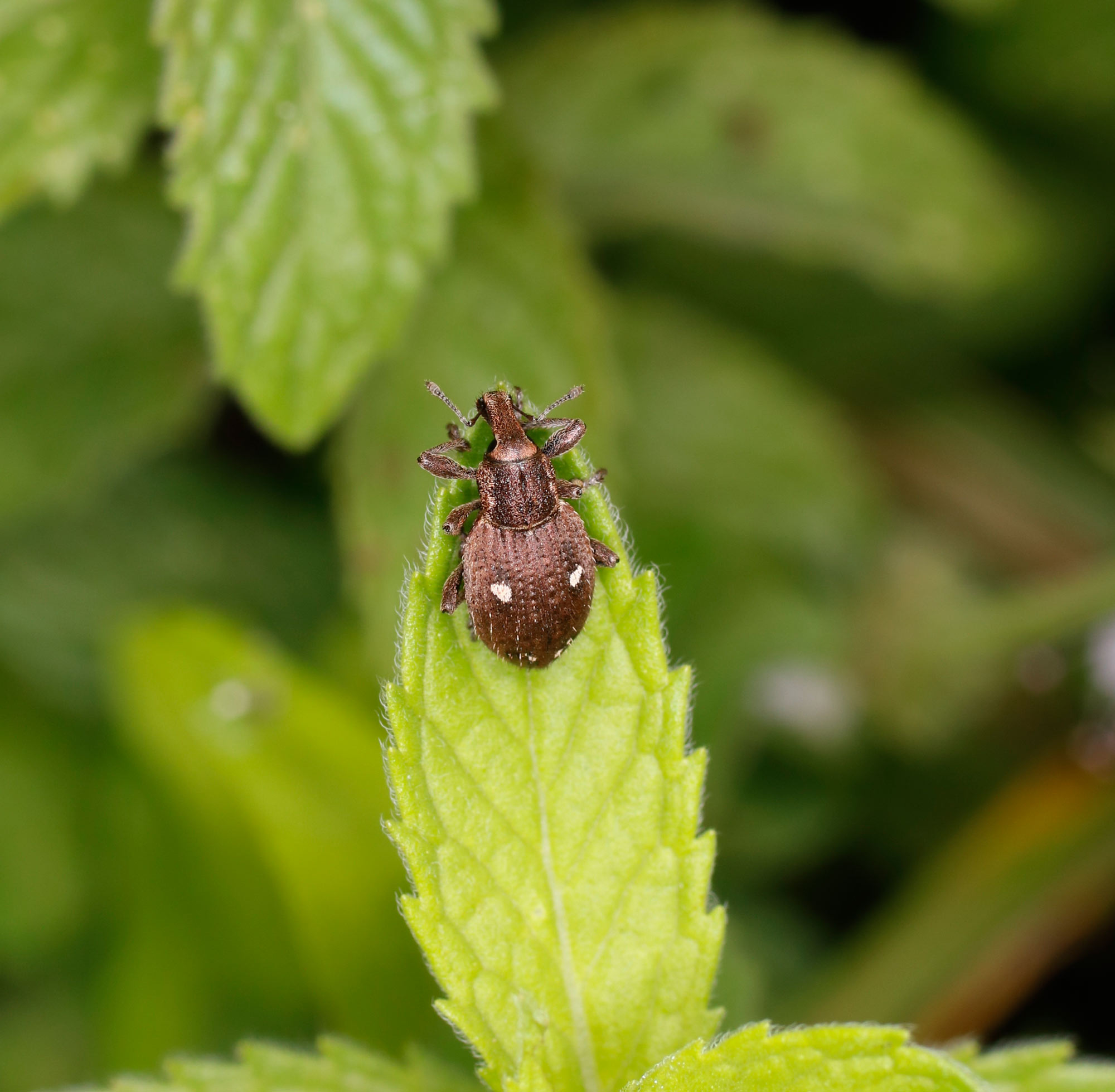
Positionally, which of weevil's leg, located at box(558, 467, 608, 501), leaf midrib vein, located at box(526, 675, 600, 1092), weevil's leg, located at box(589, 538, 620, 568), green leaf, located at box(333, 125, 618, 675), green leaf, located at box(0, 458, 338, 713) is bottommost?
leaf midrib vein, located at box(526, 675, 600, 1092)

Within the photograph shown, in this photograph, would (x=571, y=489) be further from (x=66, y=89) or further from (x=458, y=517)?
(x=66, y=89)

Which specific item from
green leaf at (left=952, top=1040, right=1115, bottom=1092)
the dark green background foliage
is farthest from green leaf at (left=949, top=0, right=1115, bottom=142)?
green leaf at (left=952, top=1040, right=1115, bottom=1092)

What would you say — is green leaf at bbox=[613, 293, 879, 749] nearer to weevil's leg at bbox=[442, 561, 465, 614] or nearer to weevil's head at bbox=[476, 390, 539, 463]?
weevil's head at bbox=[476, 390, 539, 463]

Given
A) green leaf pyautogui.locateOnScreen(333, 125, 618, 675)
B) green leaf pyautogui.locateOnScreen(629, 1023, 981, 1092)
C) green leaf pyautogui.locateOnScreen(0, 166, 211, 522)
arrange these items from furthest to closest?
green leaf pyautogui.locateOnScreen(0, 166, 211, 522) → green leaf pyautogui.locateOnScreen(333, 125, 618, 675) → green leaf pyautogui.locateOnScreen(629, 1023, 981, 1092)

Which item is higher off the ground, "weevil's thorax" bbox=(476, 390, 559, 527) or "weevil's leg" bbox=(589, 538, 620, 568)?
"weevil's thorax" bbox=(476, 390, 559, 527)

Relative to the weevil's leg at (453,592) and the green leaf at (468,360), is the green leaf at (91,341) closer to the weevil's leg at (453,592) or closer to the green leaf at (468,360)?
the green leaf at (468,360)

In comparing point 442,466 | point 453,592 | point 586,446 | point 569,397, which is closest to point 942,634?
point 586,446

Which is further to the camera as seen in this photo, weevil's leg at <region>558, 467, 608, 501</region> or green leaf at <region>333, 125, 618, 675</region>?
green leaf at <region>333, 125, 618, 675</region>

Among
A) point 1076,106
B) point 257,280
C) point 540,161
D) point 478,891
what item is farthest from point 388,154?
point 1076,106
